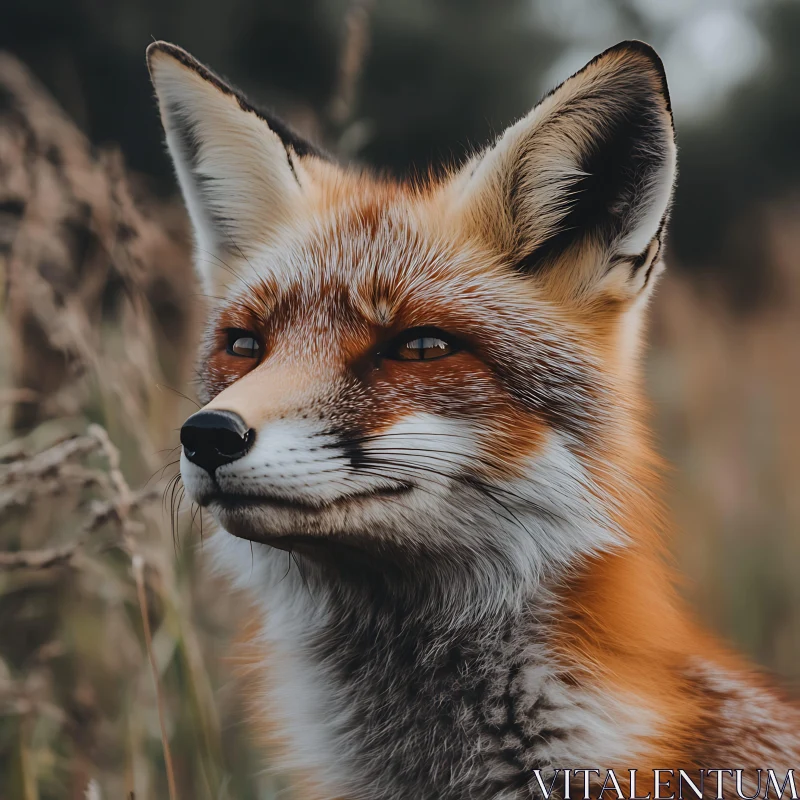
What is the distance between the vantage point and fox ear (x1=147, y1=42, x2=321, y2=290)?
2150mm

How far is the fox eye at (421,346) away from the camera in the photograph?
1807mm

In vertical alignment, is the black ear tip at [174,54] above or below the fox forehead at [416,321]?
above

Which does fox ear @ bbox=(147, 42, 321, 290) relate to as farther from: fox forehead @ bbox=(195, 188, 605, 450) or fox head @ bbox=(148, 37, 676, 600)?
fox forehead @ bbox=(195, 188, 605, 450)

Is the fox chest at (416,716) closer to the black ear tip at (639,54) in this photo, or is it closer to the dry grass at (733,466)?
the black ear tip at (639,54)

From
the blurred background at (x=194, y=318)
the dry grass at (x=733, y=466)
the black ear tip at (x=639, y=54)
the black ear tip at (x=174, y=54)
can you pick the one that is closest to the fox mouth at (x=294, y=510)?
the blurred background at (x=194, y=318)

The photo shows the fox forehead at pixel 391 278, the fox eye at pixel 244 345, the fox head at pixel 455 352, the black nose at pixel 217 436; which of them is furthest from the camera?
the fox eye at pixel 244 345

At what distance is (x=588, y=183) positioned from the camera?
1984 millimetres

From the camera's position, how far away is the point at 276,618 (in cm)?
213

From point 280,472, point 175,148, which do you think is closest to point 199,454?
point 280,472

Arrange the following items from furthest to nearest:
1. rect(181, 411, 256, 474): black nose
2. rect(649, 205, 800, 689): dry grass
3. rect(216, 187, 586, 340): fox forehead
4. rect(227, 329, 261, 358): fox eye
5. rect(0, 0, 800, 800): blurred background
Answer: rect(649, 205, 800, 689): dry grass → rect(0, 0, 800, 800): blurred background → rect(227, 329, 261, 358): fox eye → rect(216, 187, 586, 340): fox forehead → rect(181, 411, 256, 474): black nose

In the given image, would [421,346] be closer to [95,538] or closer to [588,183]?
[588,183]

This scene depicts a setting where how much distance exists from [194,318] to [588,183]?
187 cm

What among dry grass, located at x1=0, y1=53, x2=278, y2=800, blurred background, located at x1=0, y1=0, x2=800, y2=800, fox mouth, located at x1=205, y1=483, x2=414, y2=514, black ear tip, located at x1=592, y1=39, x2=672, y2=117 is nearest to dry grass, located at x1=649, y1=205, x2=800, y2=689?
blurred background, located at x1=0, y1=0, x2=800, y2=800

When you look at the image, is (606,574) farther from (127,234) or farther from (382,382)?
(127,234)
